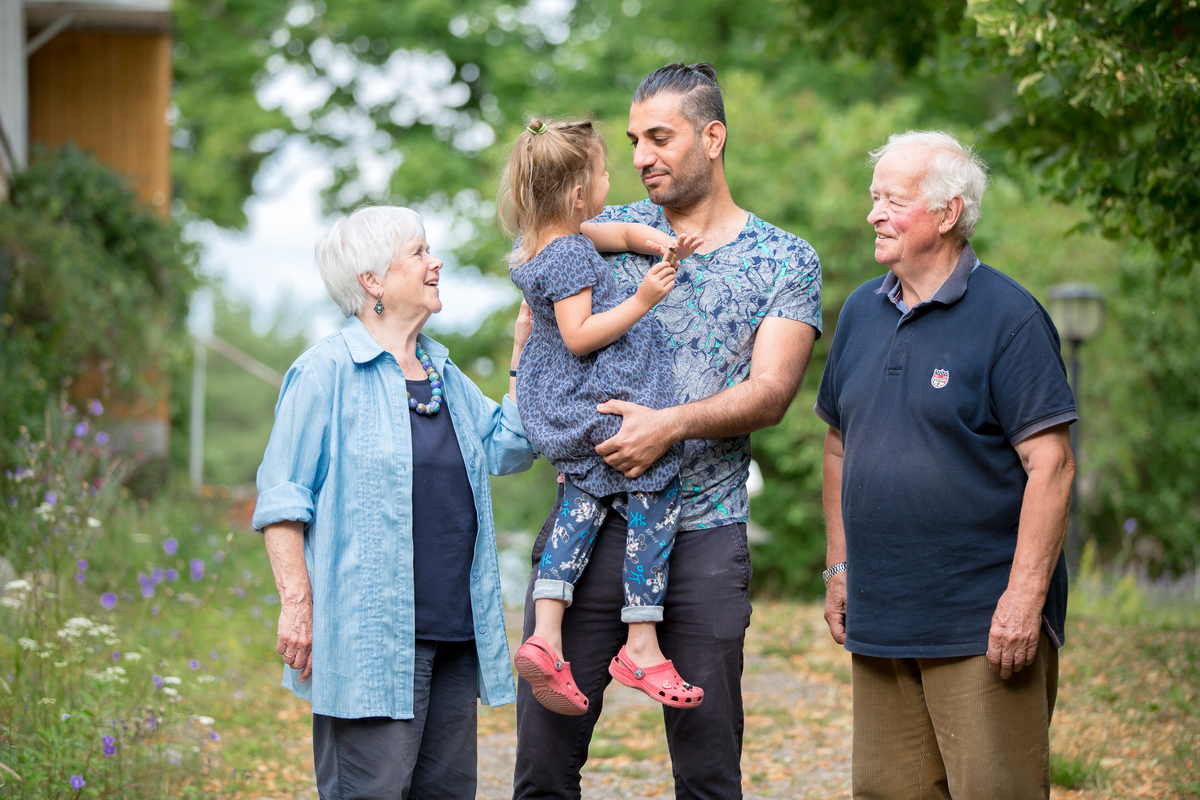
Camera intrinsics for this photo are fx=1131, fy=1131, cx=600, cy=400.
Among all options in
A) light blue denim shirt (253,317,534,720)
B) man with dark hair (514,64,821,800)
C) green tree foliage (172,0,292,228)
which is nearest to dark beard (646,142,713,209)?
man with dark hair (514,64,821,800)

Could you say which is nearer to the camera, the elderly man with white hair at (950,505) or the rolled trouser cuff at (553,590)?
the elderly man with white hair at (950,505)

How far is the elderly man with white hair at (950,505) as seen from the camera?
105 inches

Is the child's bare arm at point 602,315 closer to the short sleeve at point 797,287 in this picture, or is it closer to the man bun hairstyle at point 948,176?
the short sleeve at point 797,287

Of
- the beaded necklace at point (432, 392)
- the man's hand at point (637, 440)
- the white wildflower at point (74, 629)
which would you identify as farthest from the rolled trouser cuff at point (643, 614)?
the white wildflower at point (74, 629)

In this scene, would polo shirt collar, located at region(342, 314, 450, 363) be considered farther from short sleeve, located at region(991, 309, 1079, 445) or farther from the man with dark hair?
short sleeve, located at region(991, 309, 1079, 445)

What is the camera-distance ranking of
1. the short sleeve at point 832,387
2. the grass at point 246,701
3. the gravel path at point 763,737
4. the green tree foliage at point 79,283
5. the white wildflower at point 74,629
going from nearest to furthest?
the short sleeve at point 832,387 < the grass at point 246,701 < the white wildflower at point 74,629 < the gravel path at point 763,737 < the green tree foliage at point 79,283

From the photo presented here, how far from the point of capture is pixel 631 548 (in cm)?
281

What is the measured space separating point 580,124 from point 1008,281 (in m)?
1.15

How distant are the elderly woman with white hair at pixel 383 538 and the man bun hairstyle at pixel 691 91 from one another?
0.72 m

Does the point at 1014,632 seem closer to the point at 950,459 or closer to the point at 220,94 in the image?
the point at 950,459

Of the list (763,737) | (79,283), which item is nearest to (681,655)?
(763,737)

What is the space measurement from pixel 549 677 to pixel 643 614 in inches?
10.8

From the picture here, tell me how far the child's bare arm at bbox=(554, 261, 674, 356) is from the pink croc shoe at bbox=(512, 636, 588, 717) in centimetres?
74

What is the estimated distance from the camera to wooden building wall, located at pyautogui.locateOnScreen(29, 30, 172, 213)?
42.4ft
